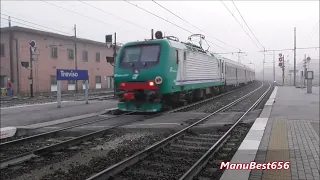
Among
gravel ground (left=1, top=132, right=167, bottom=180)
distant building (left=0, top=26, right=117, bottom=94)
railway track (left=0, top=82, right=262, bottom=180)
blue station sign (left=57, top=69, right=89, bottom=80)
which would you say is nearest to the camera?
gravel ground (left=1, top=132, right=167, bottom=180)

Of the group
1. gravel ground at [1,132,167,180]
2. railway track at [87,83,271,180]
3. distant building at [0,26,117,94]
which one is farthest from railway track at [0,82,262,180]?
distant building at [0,26,117,94]

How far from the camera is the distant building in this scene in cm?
3266

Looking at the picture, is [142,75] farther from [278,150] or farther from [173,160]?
[278,150]

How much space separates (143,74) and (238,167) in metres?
8.24

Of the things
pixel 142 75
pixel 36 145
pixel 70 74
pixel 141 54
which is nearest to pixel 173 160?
pixel 36 145

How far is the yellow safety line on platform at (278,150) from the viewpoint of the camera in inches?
183

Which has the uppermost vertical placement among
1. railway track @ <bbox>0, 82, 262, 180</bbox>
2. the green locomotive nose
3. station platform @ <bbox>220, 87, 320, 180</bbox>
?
the green locomotive nose

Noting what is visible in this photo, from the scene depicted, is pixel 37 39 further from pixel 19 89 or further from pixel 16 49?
pixel 19 89

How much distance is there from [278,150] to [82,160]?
3847mm

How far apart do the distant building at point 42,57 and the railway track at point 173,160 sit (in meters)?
28.5

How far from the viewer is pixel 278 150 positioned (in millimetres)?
6285

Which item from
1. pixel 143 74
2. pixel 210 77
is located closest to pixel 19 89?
pixel 210 77

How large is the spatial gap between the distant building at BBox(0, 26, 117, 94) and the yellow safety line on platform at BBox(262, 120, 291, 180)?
1139 inches

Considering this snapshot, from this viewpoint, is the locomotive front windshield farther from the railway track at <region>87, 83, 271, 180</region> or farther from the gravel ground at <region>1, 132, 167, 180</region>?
the gravel ground at <region>1, 132, 167, 180</region>
